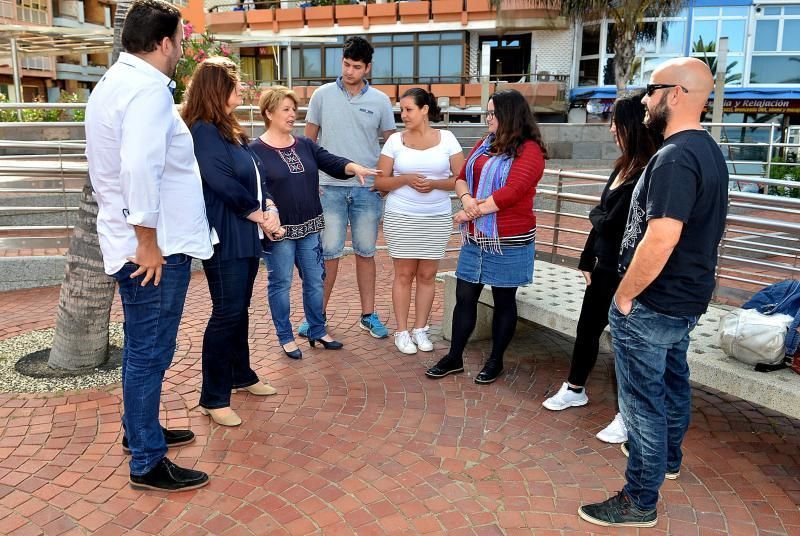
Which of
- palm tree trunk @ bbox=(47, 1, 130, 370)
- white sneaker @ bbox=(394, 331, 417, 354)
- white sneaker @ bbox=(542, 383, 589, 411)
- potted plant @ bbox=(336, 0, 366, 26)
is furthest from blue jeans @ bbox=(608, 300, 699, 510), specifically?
potted plant @ bbox=(336, 0, 366, 26)

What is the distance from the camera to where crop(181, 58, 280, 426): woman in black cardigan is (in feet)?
11.1

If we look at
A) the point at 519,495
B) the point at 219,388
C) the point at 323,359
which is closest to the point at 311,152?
the point at 323,359

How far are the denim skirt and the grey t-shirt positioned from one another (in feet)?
3.91

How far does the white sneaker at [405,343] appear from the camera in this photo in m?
4.80

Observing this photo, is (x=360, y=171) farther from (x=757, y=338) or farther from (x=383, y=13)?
(x=383, y=13)

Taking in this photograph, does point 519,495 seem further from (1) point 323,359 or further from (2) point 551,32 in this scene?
(2) point 551,32

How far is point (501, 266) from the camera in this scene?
4.12m

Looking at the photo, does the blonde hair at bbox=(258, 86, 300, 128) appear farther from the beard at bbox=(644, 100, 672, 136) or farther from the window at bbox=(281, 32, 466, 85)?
the window at bbox=(281, 32, 466, 85)

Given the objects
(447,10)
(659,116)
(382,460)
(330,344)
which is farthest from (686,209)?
(447,10)

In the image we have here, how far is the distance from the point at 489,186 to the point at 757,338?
1.73 meters

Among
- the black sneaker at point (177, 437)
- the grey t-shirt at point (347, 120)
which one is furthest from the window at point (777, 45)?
the black sneaker at point (177, 437)

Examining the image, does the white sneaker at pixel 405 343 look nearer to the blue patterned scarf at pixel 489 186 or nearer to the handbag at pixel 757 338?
the blue patterned scarf at pixel 489 186

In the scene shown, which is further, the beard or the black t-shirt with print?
the beard

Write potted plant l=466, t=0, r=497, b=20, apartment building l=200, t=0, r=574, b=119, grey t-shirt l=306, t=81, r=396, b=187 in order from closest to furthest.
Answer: grey t-shirt l=306, t=81, r=396, b=187
apartment building l=200, t=0, r=574, b=119
potted plant l=466, t=0, r=497, b=20
